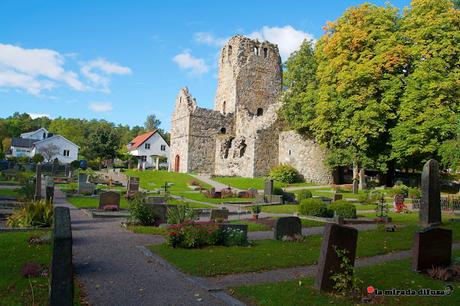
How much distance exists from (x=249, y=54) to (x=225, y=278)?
39.6m

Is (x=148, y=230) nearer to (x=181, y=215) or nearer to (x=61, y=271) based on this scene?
(x=181, y=215)

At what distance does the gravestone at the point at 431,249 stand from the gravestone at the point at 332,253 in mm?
2146

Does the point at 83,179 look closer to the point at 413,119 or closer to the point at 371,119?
the point at 371,119

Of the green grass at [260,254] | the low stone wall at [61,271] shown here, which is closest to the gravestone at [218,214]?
the green grass at [260,254]

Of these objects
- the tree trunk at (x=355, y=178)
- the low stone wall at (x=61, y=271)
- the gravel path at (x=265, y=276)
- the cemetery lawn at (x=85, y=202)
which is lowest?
the gravel path at (x=265, y=276)

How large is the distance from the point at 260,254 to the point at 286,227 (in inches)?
98.1

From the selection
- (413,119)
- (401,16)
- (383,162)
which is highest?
(401,16)

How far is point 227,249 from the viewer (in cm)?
1064

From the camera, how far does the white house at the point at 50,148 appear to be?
6825cm

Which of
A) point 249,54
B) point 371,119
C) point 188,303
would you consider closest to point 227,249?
point 188,303

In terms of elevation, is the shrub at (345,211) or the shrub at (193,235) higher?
the shrub at (345,211)

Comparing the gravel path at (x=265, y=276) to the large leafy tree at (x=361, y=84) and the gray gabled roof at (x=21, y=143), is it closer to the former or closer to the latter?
the large leafy tree at (x=361, y=84)

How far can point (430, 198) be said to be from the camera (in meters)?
12.8

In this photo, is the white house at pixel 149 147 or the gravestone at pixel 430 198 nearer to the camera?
the gravestone at pixel 430 198
